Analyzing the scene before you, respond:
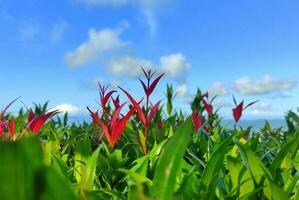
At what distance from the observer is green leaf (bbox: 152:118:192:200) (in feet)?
2.05

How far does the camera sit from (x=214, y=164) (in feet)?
2.97

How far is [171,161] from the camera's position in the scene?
2.10 feet

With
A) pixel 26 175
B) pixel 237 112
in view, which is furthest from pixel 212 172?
pixel 237 112

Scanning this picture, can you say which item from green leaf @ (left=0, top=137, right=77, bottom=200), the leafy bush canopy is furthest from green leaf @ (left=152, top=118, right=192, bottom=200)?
green leaf @ (left=0, top=137, right=77, bottom=200)

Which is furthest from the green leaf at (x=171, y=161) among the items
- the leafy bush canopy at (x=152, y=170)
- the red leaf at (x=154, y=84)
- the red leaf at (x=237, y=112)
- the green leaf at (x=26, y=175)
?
the red leaf at (x=237, y=112)

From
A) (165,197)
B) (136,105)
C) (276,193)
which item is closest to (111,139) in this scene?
(136,105)

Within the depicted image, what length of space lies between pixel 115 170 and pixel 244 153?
1.69 feet

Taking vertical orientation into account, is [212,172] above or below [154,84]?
below

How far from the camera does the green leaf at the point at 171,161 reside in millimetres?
624

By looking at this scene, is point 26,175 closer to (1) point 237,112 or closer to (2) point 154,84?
(2) point 154,84

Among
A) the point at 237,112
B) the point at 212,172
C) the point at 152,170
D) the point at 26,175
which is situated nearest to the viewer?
the point at 26,175

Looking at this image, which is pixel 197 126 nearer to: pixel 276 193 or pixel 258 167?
pixel 258 167

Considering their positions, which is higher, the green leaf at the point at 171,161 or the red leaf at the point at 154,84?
the red leaf at the point at 154,84

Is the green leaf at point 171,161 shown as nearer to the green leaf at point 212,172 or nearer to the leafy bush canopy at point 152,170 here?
the leafy bush canopy at point 152,170
